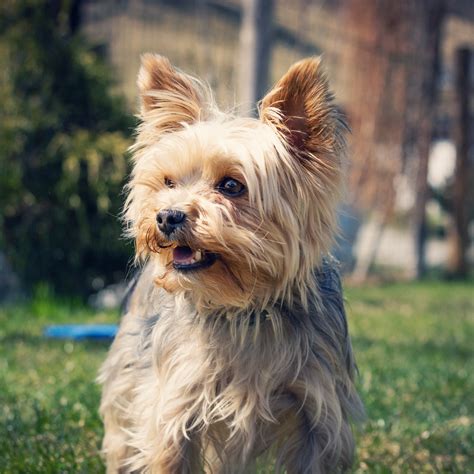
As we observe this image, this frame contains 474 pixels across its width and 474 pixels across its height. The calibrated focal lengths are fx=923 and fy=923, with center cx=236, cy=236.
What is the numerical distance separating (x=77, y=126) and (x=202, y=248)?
626cm

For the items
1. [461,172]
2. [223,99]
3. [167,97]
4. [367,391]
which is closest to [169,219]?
[167,97]

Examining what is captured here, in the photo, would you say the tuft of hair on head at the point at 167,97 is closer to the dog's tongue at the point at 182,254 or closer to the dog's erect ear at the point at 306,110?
the dog's erect ear at the point at 306,110

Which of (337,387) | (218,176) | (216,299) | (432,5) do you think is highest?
(432,5)

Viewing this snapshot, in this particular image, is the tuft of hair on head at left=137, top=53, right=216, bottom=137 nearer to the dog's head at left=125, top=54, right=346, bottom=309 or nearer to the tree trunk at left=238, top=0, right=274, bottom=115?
the dog's head at left=125, top=54, right=346, bottom=309

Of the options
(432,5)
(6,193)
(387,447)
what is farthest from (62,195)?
(432,5)

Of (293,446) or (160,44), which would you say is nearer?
(293,446)

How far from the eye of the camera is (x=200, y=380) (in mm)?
3887

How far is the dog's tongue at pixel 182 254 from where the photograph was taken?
3.83 m

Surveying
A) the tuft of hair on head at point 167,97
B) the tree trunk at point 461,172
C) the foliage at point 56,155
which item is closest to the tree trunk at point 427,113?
the tree trunk at point 461,172

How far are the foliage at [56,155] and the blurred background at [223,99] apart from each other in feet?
0.05

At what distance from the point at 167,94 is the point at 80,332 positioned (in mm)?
4019

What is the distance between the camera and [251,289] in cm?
384

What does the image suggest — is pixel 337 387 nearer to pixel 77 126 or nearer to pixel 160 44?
pixel 77 126

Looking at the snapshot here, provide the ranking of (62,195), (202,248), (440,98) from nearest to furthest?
(202,248)
(62,195)
(440,98)
